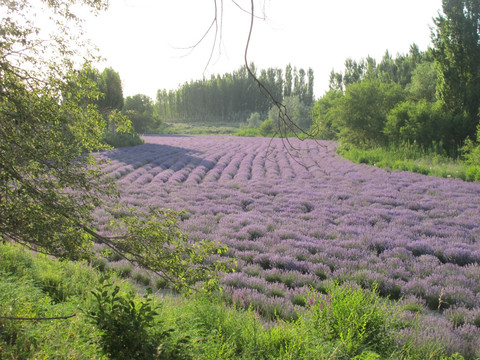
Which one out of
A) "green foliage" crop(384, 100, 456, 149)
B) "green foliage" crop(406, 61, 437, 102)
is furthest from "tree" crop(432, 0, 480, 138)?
"green foliage" crop(406, 61, 437, 102)

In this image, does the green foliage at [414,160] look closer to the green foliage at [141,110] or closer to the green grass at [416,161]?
the green grass at [416,161]

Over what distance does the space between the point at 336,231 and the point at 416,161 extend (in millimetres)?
12522

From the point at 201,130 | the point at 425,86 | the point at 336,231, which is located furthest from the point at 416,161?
the point at 201,130

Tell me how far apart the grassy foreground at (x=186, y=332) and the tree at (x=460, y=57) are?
20.1 metres

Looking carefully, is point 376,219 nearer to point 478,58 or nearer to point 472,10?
point 478,58

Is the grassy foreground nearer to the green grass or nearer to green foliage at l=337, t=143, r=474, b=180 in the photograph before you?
the green grass

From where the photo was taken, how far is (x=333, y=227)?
Result: 803 centimetres

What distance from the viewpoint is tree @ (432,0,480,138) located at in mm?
19266

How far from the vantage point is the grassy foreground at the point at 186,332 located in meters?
2.64

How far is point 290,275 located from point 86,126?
12.1 feet

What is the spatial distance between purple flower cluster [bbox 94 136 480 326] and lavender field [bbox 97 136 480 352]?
2 centimetres

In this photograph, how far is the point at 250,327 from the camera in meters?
3.44

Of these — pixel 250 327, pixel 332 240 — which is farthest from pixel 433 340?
pixel 332 240

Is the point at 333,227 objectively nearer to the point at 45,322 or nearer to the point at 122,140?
the point at 45,322
